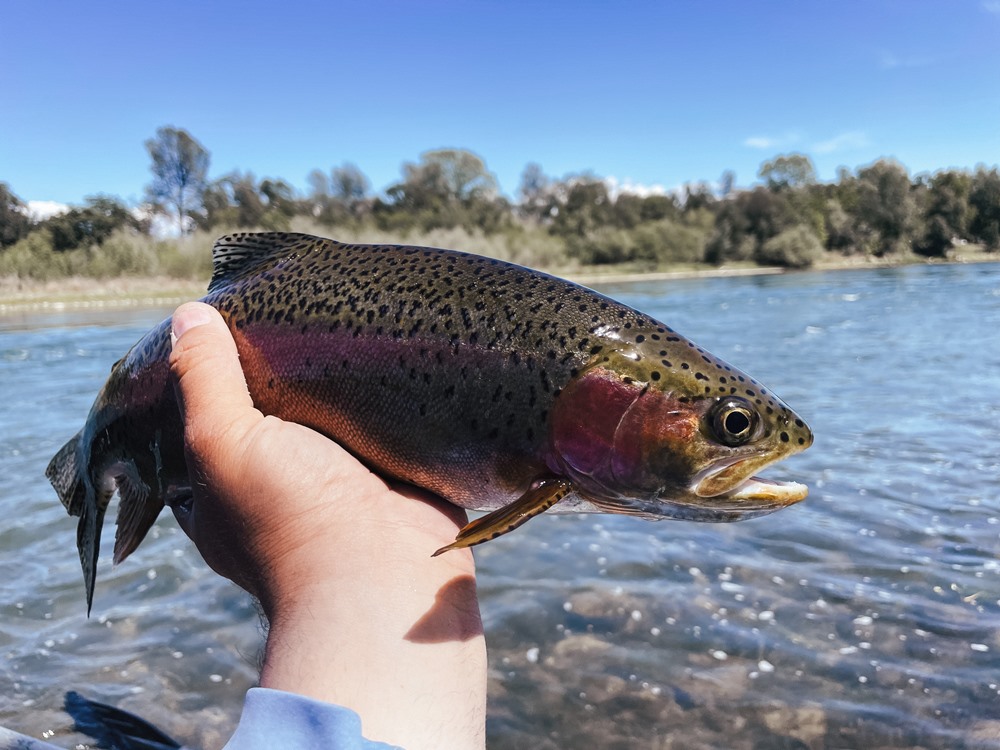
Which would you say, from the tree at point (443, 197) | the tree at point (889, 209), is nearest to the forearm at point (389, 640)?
the tree at point (443, 197)

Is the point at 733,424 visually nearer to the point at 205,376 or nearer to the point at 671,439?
the point at 671,439

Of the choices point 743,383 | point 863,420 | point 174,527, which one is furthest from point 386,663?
point 863,420

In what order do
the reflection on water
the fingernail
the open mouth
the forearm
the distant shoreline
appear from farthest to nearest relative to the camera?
the distant shoreline → the reflection on water → the fingernail → the open mouth → the forearm

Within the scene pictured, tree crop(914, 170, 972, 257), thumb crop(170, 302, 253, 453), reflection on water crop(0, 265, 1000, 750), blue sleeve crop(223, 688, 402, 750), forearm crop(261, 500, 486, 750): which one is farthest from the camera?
tree crop(914, 170, 972, 257)

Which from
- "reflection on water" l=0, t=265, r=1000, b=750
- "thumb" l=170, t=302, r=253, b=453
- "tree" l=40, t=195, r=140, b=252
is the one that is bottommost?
"reflection on water" l=0, t=265, r=1000, b=750

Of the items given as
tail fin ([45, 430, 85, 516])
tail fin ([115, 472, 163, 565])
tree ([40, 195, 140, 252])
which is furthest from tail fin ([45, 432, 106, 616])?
tree ([40, 195, 140, 252])

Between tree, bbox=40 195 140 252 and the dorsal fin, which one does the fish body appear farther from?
tree, bbox=40 195 140 252

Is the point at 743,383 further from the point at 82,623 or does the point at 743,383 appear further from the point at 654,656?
the point at 82,623
